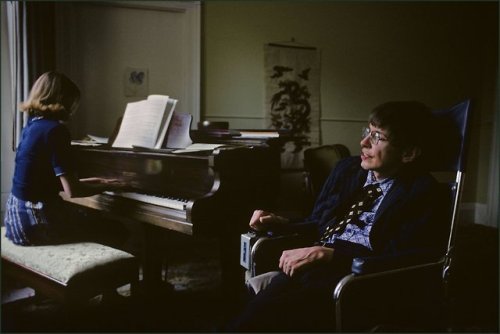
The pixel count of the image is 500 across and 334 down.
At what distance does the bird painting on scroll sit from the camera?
407 cm

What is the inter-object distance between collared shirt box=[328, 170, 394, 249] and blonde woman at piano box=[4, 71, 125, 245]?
48.5 inches

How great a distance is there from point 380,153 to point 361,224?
0.28 meters

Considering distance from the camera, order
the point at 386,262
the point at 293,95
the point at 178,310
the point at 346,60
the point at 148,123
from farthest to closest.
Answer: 1. the point at 346,60
2. the point at 293,95
3. the point at 178,310
4. the point at 148,123
5. the point at 386,262

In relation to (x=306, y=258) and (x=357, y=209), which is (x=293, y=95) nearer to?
(x=357, y=209)

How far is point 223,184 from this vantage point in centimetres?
204

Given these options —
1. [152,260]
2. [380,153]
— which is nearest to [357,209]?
[380,153]

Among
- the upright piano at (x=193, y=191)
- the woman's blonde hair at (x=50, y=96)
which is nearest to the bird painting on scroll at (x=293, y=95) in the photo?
the upright piano at (x=193, y=191)

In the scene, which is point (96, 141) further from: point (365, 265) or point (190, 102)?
point (365, 265)

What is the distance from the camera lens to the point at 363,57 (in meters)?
4.40

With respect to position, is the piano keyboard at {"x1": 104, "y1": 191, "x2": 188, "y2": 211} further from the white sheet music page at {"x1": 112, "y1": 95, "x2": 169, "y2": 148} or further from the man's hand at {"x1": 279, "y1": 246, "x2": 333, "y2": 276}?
the man's hand at {"x1": 279, "y1": 246, "x2": 333, "y2": 276}

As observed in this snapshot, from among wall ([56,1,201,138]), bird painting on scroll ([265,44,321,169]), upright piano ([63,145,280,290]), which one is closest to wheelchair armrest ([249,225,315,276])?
upright piano ([63,145,280,290])

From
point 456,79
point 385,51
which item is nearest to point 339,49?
point 385,51

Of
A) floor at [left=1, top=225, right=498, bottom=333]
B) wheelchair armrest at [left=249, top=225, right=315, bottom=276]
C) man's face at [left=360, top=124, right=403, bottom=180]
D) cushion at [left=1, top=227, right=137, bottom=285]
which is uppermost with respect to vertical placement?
man's face at [left=360, top=124, right=403, bottom=180]

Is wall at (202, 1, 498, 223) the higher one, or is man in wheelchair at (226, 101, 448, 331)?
wall at (202, 1, 498, 223)
